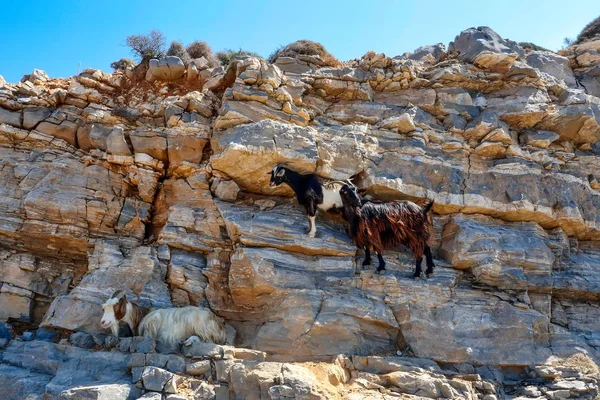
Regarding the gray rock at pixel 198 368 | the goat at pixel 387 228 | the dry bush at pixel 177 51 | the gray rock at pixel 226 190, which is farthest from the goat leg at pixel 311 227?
the dry bush at pixel 177 51

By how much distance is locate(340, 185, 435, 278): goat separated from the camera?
345 inches

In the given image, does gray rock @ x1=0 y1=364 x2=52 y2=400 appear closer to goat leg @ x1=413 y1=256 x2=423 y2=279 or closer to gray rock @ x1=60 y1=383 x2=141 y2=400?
gray rock @ x1=60 y1=383 x2=141 y2=400

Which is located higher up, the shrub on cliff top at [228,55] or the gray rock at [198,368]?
the shrub on cliff top at [228,55]

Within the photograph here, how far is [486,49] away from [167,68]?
9296 millimetres

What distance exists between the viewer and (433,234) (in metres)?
9.73

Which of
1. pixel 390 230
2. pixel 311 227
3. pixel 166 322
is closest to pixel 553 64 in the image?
pixel 390 230

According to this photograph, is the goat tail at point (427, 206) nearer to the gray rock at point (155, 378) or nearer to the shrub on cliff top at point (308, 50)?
the shrub on cliff top at point (308, 50)

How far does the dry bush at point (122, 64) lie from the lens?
43.4 ft

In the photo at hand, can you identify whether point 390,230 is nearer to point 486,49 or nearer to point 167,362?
point 167,362

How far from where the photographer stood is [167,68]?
1245 cm

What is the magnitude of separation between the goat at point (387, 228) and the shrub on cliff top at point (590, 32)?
11.9 m

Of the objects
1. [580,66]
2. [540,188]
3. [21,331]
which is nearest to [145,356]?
[21,331]

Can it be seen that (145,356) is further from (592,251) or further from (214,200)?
(592,251)

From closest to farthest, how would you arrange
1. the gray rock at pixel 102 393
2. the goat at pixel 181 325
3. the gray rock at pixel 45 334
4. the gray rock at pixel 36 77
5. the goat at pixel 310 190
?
the gray rock at pixel 102 393, the goat at pixel 181 325, the gray rock at pixel 45 334, the goat at pixel 310 190, the gray rock at pixel 36 77
